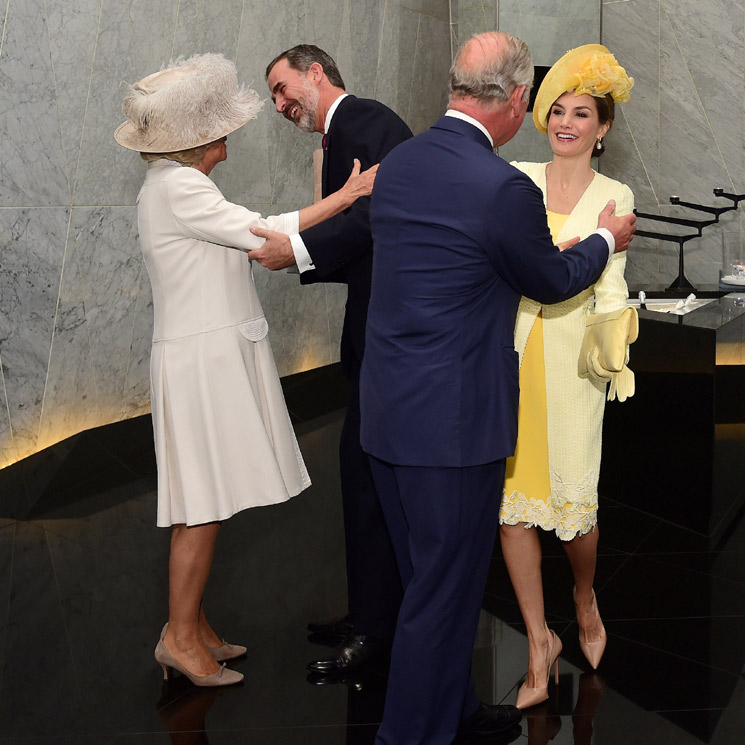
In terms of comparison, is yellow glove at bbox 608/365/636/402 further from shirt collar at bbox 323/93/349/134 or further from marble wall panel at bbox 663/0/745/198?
marble wall panel at bbox 663/0/745/198

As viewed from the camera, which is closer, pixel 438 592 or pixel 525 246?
pixel 525 246

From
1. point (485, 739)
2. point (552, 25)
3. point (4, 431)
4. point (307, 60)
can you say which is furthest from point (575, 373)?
point (552, 25)

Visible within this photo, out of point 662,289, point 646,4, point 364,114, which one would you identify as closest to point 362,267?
point 364,114

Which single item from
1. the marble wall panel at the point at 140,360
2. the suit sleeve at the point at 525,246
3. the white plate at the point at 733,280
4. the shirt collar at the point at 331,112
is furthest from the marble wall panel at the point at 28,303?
the white plate at the point at 733,280

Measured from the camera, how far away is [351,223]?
2.47m

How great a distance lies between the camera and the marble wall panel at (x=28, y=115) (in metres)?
4.13

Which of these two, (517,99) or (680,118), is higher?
(680,118)

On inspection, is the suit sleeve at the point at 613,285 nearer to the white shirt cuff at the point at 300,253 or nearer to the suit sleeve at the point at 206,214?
the white shirt cuff at the point at 300,253

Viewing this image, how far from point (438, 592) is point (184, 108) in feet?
4.54

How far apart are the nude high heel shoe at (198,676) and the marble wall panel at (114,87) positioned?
8.96 feet

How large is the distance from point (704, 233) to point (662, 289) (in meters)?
1.92

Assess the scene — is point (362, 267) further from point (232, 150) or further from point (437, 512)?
point (232, 150)

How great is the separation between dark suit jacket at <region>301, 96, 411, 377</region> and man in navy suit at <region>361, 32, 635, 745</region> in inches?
19.9

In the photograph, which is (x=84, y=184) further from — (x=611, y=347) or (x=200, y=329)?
(x=611, y=347)
